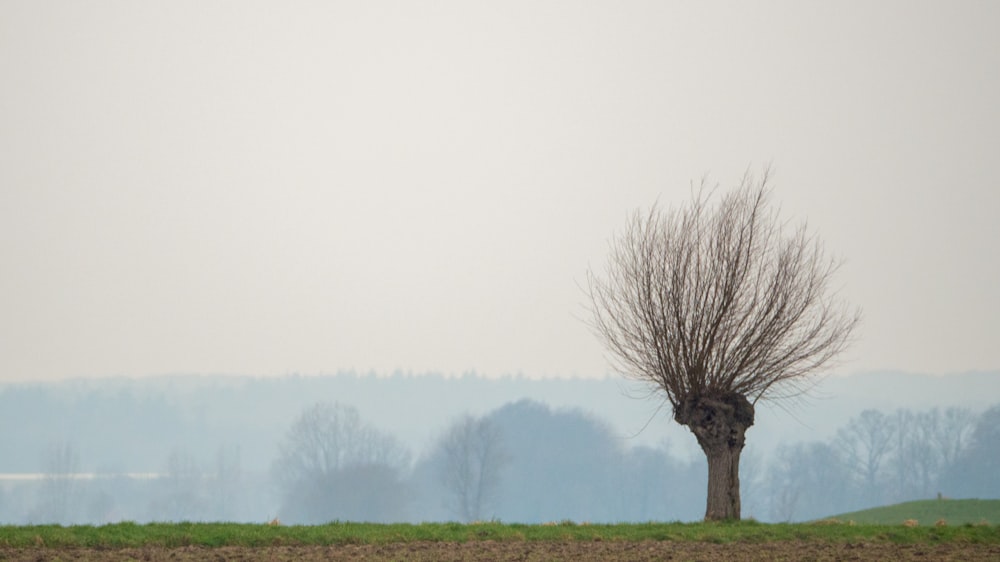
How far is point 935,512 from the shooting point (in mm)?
40656

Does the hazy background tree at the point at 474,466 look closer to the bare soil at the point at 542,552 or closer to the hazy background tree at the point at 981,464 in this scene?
the hazy background tree at the point at 981,464

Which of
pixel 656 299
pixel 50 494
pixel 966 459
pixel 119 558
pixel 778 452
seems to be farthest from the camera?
pixel 778 452

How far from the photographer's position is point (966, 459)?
346 ft

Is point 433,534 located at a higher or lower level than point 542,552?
higher

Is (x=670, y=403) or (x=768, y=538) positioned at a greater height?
(x=670, y=403)

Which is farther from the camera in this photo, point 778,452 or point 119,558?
point 778,452

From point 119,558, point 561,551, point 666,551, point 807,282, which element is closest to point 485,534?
point 561,551

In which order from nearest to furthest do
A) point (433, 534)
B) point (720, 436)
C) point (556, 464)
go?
point (433, 534) → point (720, 436) → point (556, 464)

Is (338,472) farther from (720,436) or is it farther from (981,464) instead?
(720,436)

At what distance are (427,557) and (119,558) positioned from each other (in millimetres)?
5898

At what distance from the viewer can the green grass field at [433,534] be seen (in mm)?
22625

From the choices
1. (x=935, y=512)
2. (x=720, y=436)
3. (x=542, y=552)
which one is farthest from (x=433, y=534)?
(x=935, y=512)

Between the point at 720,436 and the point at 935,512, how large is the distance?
15.6 m

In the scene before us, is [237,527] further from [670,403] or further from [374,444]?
[374,444]
